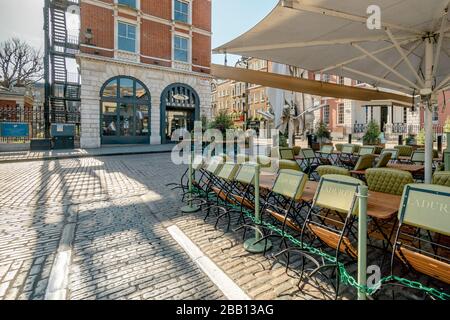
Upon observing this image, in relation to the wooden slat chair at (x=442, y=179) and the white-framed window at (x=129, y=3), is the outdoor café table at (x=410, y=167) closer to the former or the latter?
the wooden slat chair at (x=442, y=179)

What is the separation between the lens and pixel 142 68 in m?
20.8

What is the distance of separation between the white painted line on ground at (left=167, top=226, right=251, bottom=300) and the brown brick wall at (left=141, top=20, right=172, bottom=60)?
20.4 m

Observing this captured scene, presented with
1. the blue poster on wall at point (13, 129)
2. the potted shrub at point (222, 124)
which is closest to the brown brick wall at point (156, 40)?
the potted shrub at point (222, 124)

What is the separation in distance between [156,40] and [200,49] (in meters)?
4.20

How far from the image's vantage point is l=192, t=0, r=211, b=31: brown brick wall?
23792mm

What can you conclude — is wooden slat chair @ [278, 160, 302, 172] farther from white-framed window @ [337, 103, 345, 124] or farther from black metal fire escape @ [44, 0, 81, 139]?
white-framed window @ [337, 103, 345, 124]

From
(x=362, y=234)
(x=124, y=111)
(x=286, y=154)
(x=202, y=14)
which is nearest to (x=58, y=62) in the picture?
(x=124, y=111)

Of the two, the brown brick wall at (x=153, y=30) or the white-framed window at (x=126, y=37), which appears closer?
the brown brick wall at (x=153, y=30)

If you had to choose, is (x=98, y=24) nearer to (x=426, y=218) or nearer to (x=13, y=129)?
(x=13, y=129)

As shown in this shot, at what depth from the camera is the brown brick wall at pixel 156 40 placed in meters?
21.2
